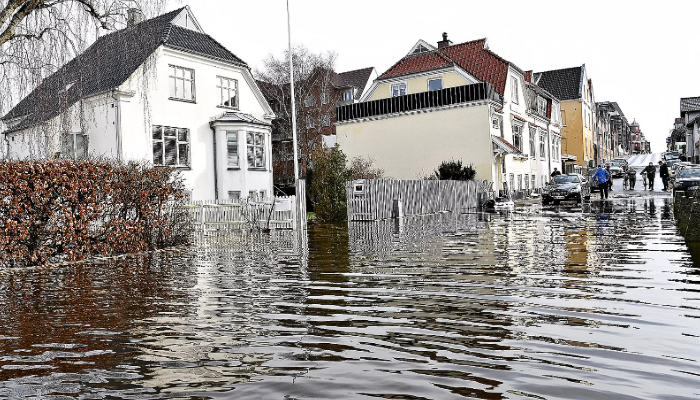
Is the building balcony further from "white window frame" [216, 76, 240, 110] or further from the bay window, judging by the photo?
"white window frame" [216, 76, 240, 110]

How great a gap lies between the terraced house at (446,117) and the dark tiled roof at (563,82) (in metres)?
26.8

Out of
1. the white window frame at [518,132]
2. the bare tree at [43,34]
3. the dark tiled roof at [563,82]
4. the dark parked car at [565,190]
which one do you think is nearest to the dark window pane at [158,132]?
the bare tree at [43,34]

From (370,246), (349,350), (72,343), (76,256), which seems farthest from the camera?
(370,246)

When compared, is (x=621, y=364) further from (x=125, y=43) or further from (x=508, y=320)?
(x=125, y=43)

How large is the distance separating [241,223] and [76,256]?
30.8ft

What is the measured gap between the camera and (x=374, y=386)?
4.03 m

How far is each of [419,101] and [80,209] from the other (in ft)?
92.4

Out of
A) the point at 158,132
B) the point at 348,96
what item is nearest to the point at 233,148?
the point at 158,132

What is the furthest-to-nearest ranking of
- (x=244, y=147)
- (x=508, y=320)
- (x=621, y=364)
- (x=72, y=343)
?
(x=244, y=147)
(x=508, y=320)
(x=72, y=343)
(x=621, y=364)

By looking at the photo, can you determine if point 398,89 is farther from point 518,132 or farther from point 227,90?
point 227,90

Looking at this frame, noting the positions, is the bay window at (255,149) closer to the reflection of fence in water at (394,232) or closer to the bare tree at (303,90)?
the reflection of fence in water at (394,232)

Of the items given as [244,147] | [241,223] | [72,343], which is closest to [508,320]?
[72,343]

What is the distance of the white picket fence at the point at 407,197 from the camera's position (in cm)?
2366

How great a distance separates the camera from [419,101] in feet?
125
